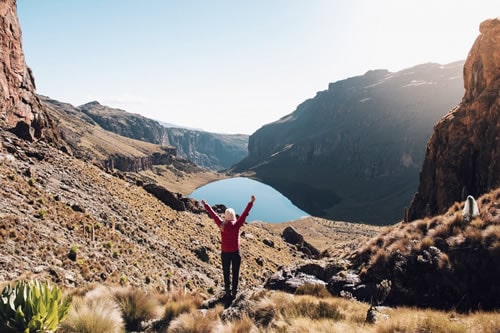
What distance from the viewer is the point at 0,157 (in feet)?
78.2

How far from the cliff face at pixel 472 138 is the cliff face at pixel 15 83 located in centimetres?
4664

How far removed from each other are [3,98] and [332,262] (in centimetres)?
4366

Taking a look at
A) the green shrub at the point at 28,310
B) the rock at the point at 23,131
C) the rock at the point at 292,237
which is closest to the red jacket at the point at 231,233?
the green shrub at the point at 28,310

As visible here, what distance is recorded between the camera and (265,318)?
25.1ft

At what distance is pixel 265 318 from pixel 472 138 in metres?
33.0

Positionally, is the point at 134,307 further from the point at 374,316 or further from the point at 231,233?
the point at 374,316

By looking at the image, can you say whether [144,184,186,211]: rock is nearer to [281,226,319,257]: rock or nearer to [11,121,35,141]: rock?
[11,121,35,141]: rock

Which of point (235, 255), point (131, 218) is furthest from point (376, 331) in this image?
point (131, 218)

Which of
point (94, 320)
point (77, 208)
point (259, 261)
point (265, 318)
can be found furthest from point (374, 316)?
point (259, 261)

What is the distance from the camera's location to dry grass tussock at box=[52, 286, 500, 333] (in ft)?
20.0

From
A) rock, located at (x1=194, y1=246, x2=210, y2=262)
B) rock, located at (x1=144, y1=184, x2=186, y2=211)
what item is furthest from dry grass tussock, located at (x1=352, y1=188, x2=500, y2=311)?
rock, located at (x1=144, y1=184, x2=186, y2=211)

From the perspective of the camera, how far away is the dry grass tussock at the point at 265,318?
6.10 m

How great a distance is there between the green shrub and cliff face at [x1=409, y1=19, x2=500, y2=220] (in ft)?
100

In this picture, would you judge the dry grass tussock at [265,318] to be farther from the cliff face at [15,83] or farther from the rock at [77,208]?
the cliff face at [15,83]
